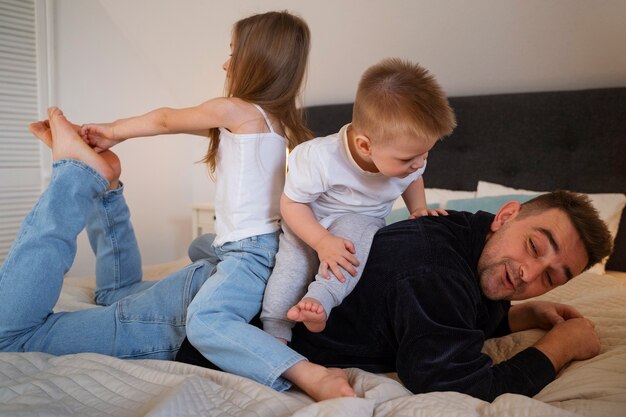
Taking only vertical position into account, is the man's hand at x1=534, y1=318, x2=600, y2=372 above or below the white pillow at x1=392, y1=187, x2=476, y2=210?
Answer: below

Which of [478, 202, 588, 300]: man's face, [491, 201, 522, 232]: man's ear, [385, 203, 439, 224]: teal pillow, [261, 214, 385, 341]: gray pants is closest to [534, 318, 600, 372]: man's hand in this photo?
[478, 202, 588, 300]: man's face

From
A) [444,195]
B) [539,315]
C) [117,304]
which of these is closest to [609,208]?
[444,195]

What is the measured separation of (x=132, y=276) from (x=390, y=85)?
1133 mm

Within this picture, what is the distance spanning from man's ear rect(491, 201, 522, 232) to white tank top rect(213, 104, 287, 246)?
0.60m

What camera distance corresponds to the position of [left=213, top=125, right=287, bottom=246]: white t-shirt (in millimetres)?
1477

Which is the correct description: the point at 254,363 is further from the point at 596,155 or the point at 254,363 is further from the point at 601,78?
the point at 601,78

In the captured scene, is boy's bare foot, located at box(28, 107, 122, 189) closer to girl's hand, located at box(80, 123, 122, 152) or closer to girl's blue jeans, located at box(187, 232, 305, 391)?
girl's hand, located at box(80, 123, 122, 152)

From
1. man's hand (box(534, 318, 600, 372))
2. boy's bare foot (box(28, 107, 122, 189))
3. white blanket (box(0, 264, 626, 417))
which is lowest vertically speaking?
white blanket (box(0, 264, 626, 417))

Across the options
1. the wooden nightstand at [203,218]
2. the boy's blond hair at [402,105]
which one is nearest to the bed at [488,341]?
the boy's blond hair at [402,105]

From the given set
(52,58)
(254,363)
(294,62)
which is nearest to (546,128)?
(294,62)

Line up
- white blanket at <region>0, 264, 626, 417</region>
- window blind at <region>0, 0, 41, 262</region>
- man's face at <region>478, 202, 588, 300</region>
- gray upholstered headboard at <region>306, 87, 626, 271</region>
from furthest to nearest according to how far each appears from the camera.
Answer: window blind at <region>0, 0, 41, 262</region> → gray upholstered headboard at <region>306, 87, 626, 271</region> → man's face at <region>478, 202, 588, 300</region> → white blanket at <region>0, 264, 626, 417</region>

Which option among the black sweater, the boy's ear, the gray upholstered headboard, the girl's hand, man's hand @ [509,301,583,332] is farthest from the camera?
the gray upholstered headboard

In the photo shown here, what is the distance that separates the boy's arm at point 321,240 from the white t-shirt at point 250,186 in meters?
0.16

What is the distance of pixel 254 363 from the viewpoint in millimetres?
1139
